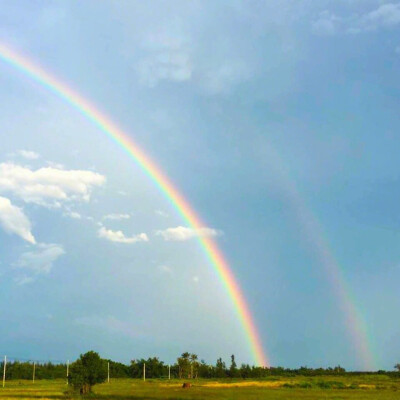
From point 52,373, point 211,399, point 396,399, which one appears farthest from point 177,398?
point 52,373

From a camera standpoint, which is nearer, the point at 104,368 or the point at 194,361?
the point at 104,368

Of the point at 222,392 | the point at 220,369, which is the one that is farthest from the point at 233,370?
the point at 222,392

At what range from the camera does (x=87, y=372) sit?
173 feet

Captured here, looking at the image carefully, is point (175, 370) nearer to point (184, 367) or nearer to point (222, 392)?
point (184, 367)

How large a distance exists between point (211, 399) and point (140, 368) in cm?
12367

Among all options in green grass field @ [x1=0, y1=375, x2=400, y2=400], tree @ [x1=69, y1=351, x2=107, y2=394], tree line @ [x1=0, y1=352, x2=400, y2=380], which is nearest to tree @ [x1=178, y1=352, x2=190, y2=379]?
tree line @ [x1=0, y1=352, x2=400, y2=380]

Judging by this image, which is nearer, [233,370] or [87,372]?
[87,372]

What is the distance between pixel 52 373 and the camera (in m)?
151

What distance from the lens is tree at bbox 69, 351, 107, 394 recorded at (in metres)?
52.8

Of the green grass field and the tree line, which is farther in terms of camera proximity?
the tree line

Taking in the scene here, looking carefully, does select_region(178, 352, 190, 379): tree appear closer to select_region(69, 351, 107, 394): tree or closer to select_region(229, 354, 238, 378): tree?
select_region(229, 354, 238, 378): tree

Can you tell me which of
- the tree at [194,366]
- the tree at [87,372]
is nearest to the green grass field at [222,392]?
the tree at [87,372]

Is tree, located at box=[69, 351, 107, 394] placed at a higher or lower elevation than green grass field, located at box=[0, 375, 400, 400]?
higher

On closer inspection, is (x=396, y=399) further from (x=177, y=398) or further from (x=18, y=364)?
(x=18, y=364)
